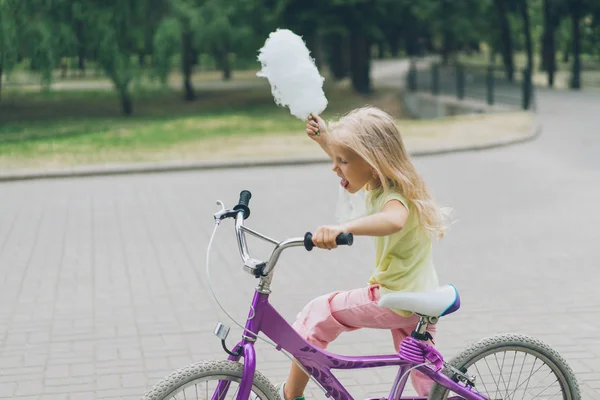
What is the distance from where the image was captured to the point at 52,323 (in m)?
6.23

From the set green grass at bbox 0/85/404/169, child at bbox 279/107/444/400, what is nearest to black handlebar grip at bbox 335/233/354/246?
child at bbox 279/107/444/400

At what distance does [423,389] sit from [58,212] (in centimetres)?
762

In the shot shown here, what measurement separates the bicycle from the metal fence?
20.6 metres

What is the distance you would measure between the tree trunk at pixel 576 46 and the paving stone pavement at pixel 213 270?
19836mm

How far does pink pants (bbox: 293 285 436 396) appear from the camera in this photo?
359 centimetres

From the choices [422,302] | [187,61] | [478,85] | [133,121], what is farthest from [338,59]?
[422,302]

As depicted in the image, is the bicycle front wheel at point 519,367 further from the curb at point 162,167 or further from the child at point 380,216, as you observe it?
the curb at point 162,167

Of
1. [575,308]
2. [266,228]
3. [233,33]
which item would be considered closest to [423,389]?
[575,308]

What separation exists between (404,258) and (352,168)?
0.38 meters

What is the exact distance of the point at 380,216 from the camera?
3318mm

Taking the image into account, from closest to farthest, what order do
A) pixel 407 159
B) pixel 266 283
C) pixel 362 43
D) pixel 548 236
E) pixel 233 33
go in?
pixel 266 283 → pixel 407 159 → pixel 548 236 → pixel 233 33 → pixel 362 43

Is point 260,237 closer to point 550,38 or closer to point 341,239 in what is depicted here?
point 341,239

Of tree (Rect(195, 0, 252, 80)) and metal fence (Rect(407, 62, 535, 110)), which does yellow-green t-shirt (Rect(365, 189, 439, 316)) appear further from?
tree (Rect(195, 0, 252, 80))

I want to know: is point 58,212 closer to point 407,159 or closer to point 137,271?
point 137,271
